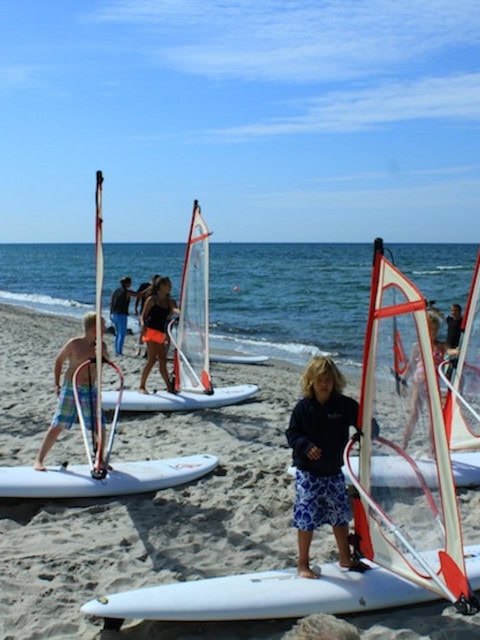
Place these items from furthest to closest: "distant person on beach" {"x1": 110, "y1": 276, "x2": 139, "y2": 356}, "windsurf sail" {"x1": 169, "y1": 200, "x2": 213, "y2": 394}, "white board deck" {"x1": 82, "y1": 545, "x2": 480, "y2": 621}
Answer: "distant person on beach" {"x1": 110, "y1": 276, "x2": 139, "y2": 356} < "windsurf sail" {"x1": 169, "y1": 200, "x2": 213, "y2": 394} < "white board deck" {"x1": 82, "y1": 545, "x2": 480, "y2": 621}

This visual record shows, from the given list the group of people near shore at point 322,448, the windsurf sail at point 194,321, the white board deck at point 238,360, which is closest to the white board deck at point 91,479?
the group of people near shore at point 322,448

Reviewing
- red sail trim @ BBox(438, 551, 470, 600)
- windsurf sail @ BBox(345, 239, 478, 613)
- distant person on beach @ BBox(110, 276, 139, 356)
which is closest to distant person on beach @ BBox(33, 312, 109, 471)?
windsurf sail @ BBox(345, 239, 478, 613)

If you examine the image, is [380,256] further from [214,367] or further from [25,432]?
[214,367]

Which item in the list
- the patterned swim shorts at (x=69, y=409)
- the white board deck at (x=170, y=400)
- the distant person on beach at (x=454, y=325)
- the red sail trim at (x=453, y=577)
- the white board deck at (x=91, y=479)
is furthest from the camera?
the distant person on beach at (x=454, y=325)

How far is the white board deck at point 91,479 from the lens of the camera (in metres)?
5.91

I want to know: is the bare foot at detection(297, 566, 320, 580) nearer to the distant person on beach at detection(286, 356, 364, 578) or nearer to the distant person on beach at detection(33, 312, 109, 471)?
the distant person on beach at detection(286, 356, 364, 578)

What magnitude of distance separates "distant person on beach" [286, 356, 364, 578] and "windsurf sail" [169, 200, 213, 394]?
5.16 meters

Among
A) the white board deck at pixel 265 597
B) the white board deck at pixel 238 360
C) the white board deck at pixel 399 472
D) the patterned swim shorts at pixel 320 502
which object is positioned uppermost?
the white board deck at pixel 399 472

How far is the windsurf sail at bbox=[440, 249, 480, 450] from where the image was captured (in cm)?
700

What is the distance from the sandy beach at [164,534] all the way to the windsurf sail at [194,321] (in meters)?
0.77

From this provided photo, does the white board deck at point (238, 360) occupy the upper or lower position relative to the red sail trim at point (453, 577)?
lower

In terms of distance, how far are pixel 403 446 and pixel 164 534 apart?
76.3 inches

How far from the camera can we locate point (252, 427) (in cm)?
857

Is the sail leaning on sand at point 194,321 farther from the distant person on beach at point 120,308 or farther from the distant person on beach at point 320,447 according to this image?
the distant person on beach at point 320,447
